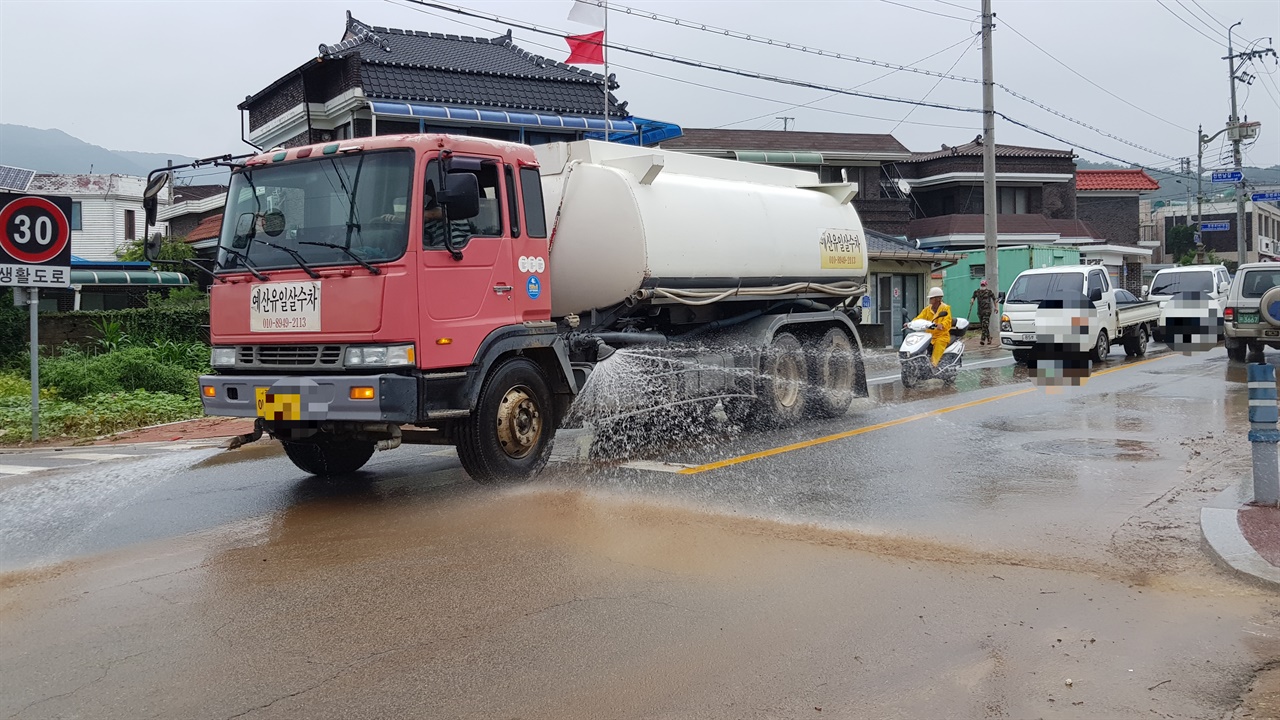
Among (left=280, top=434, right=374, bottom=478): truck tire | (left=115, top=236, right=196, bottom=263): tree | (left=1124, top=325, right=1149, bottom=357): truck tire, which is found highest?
(left=115, top=236, right=196, bottom=263): tree

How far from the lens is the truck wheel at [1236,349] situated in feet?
62.6

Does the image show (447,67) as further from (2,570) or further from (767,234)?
(2,570)

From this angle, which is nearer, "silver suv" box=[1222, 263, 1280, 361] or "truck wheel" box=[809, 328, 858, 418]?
"truck wheel" box=[809, 328, 858, 418]

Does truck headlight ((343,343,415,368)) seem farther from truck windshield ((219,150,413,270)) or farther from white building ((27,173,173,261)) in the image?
white building ((27,173,173,261))

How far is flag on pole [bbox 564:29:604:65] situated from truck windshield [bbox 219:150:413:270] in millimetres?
11109

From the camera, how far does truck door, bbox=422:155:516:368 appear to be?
293 inches

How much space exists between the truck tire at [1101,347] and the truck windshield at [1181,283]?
12.9 feet

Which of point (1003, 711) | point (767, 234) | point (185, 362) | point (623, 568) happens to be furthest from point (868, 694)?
point (185, 362)

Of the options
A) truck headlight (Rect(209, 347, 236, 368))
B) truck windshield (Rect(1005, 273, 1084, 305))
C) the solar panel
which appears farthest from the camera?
the solar panel

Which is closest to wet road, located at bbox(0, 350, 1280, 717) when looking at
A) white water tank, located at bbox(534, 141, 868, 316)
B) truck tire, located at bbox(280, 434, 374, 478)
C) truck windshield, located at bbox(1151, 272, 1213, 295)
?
truck tire, located at bbox(280, 434, 374, 478)

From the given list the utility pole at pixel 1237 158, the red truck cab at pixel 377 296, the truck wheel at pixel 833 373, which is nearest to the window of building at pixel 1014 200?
the utility pole at pixel 1237 158

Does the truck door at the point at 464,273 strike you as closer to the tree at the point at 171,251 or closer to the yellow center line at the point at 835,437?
the yellow center line at the point at 835,437

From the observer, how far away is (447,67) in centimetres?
2503

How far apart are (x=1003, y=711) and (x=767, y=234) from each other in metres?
8.14
